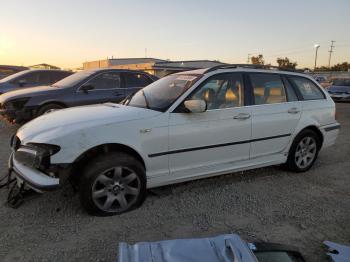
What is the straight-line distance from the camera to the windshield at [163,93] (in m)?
4.23

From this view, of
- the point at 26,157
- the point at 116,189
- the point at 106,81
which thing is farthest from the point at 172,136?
the point at 106,81

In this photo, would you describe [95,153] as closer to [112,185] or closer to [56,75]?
[112,185]

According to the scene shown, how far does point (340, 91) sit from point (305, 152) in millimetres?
14420

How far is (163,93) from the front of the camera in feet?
14.8

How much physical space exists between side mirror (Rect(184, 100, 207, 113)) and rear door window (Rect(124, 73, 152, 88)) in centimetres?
497

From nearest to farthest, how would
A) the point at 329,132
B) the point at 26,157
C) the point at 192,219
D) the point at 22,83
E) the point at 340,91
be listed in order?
the point at 26,157
the point at 192,219
the point at 329,132
the point at 22,83
the point at 340,91

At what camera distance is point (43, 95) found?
778 centimetres

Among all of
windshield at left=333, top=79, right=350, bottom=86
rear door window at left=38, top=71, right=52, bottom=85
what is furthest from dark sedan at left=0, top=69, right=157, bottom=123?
windshield at left=333, top=79, right=350, bottom=86

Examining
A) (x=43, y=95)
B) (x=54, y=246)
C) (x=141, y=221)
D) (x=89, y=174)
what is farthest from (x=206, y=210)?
(x=43, y=95)

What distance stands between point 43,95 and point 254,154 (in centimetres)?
522

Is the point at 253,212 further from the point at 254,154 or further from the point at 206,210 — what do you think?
the point at 254,154

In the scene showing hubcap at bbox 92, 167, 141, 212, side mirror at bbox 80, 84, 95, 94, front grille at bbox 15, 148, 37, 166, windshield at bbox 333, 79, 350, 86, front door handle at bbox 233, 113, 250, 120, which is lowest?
hubcap at bbox 92, 167, 141, 212

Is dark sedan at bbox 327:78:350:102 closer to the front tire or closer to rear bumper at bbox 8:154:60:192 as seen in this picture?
the front tire

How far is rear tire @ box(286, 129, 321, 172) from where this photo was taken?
5.25 m
